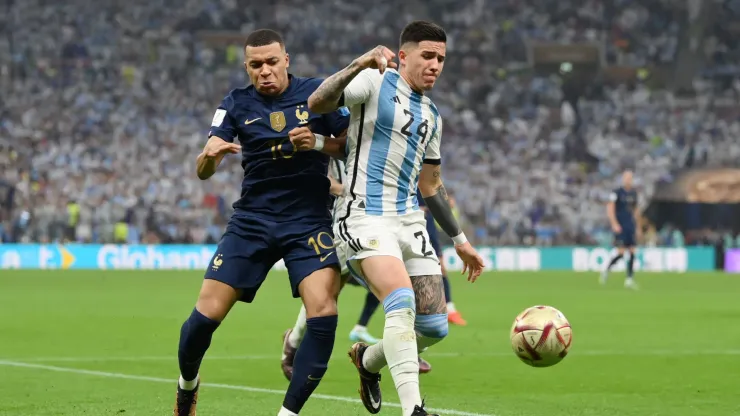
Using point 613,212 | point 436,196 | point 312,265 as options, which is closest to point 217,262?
point 312,265

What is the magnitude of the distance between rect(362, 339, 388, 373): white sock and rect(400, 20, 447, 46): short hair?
1655 millimetres

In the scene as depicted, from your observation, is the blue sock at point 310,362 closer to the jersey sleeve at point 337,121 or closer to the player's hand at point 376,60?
the jersey sleeve at point 337,121

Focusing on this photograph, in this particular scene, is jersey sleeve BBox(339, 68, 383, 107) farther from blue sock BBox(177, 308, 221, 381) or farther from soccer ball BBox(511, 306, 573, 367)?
soccer ball BBox(511, 306, 573, 367)

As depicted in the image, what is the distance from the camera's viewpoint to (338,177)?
9781mm

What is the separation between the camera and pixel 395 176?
6.44 metres

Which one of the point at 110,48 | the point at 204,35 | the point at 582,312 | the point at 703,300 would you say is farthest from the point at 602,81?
the point at 582,312

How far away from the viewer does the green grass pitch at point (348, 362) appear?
25.1 ft

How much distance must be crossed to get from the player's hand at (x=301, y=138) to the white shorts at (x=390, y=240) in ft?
1.58

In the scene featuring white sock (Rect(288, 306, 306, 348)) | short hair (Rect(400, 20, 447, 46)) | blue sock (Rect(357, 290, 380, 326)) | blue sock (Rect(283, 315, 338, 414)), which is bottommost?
blue sock (Rect(357, 290, 380, 326))

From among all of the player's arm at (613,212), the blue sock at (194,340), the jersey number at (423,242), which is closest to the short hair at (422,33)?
the jersey number at (423,242)

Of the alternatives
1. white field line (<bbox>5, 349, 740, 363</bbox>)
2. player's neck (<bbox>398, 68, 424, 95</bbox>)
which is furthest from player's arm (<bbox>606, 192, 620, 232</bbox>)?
player's neck (<bbox>398, 68, 424, 95</bbox>)

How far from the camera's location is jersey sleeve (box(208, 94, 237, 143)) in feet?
21.1

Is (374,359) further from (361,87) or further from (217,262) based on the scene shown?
(361,87)

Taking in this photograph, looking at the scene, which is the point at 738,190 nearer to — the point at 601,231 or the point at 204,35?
the point at 601,231
